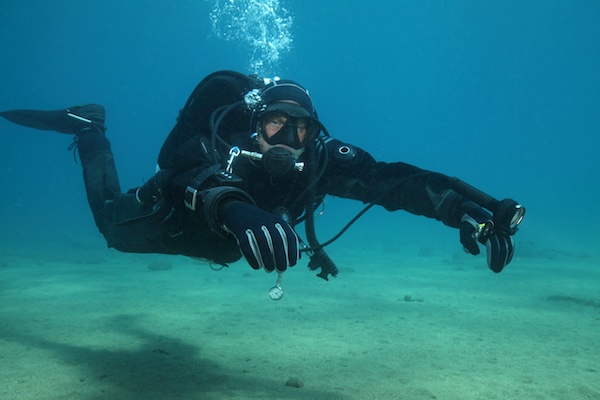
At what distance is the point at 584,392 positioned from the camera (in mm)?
3467

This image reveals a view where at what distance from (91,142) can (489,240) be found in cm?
638

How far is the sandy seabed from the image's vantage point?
3.42m

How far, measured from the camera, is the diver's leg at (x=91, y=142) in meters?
5.57

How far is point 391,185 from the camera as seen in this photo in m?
3.86

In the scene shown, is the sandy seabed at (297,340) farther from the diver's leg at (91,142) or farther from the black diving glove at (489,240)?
A: the diver's leg at (91,142)

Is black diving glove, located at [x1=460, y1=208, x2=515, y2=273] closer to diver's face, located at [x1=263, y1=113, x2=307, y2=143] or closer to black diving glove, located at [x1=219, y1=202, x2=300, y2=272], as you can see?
black diving glove, located at [x1=219, y1=202, x2=300, y2=272]

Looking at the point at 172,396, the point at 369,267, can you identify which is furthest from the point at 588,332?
the point at 369,267

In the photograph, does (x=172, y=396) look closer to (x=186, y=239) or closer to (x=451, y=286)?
(x=186, y=239)

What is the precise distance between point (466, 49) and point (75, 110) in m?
109

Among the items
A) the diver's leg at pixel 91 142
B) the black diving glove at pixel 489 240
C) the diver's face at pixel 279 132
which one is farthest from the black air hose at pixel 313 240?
the diver's leg at pixel 91 142

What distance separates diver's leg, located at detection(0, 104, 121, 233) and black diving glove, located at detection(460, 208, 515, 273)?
184 inches

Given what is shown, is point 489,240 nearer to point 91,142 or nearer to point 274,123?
point 274,123

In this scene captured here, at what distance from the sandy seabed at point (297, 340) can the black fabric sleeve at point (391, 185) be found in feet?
5.61

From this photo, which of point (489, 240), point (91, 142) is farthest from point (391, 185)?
point (91, 142)
